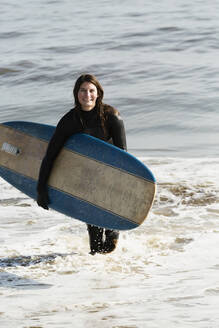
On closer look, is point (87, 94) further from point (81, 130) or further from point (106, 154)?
point (106, 154)

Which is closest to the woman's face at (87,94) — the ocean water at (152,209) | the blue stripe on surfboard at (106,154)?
the blue stripe on surfboard at (106,154)

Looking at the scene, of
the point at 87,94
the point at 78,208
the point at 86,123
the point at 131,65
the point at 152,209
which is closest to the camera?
the point at 87,94

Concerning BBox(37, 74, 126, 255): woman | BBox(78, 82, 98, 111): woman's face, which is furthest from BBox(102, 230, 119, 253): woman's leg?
BBox(78, 82, 98, 111): woman's face

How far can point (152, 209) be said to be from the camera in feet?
19.1

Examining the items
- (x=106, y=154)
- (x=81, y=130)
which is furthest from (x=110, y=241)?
(x=81, y=130)

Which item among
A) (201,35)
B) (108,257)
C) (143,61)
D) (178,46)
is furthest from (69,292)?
(201,35)

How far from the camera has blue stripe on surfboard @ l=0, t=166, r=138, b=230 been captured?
4.25 meters

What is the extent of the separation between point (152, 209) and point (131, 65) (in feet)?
28.3

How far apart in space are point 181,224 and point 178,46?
11132 mm

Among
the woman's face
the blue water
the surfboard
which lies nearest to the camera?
the woman's face

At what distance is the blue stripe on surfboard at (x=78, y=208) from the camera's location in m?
4.25

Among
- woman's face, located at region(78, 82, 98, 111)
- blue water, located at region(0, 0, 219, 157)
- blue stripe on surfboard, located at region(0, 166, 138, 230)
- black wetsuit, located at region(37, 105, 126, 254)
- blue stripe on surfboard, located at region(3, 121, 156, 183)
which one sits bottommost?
blue water, located at region(0, 0, 219, 157)

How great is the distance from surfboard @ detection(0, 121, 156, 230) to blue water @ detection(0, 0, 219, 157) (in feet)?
10.6

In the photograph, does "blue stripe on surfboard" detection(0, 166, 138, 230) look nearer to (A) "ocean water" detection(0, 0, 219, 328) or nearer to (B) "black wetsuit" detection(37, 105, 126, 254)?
(B) "black wetsuit" detection(37, 105, 126, 254)
